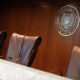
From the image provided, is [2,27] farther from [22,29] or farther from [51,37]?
[51,37]

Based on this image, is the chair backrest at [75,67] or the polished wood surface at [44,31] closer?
the chair backrest at [75,67]

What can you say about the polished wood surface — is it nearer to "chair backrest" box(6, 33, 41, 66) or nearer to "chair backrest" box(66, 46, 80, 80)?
"chair backrest" box(6, 33, 41, 66)

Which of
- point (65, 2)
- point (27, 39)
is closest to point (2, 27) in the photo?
point (65, 2)

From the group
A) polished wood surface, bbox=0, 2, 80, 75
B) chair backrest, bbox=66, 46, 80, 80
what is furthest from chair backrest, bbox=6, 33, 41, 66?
polished wood surface, bbox=0, 2, 80, 75

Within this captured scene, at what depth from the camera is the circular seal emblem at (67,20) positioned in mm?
3510

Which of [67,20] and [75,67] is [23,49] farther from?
[67,20]

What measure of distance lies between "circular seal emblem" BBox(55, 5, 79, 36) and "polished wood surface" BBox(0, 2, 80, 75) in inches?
4.1

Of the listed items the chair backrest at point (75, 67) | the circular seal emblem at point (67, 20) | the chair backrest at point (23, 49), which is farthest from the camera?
the circular seal emblem at point (67, 20)

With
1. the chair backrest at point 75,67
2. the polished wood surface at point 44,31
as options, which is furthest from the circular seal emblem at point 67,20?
the chair backrest at point 75,67

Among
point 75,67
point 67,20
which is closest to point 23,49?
point 75,67

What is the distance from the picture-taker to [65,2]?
144 inches

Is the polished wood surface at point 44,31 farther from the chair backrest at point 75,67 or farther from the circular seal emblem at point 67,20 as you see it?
the chair backrest at point 75,67

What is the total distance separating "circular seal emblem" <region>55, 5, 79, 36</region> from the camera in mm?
3510

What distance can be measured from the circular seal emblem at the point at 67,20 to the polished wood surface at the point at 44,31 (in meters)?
0.10
